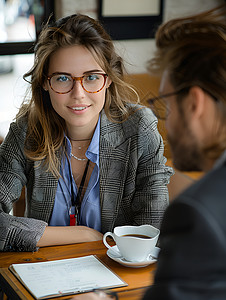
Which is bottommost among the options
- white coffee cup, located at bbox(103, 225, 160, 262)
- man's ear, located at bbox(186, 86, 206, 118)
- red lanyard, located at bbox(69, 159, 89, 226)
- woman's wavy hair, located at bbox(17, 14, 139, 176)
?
red lanyard, located at bbox(69, 159, 89, 226)

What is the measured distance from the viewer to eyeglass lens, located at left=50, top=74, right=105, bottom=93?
Answer: 1796 mm

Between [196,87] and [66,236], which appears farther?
[66,236]

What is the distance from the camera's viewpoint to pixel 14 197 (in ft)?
6.12

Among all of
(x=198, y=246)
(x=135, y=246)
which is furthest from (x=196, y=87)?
(x=135, y=246)

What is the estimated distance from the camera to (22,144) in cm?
194

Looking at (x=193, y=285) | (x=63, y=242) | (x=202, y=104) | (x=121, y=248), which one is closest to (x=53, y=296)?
(x=121, y=248)

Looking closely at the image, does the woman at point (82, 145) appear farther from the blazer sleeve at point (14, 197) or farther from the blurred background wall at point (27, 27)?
the blurred background wall at point (27, 27)

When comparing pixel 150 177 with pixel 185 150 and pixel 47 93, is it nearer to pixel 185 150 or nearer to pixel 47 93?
pixel 47 93

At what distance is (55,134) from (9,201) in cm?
32

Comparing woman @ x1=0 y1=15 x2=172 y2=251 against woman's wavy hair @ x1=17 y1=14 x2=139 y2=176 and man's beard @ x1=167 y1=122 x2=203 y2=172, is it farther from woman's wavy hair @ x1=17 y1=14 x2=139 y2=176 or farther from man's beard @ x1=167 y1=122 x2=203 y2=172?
man's beard @ x1=167 y1=122 x2=203 y2=172

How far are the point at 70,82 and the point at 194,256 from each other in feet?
3.64

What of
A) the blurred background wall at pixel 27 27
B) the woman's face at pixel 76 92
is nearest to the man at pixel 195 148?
the woman's face at pixel 76 92

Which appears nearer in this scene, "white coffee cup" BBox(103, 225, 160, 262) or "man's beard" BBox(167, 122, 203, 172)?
"man's beard" BBox(167, 122, 203, 172)

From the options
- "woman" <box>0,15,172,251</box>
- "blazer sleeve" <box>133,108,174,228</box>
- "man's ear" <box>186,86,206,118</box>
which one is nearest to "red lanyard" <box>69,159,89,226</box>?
"woman" <box>0,15,172,251</box>
